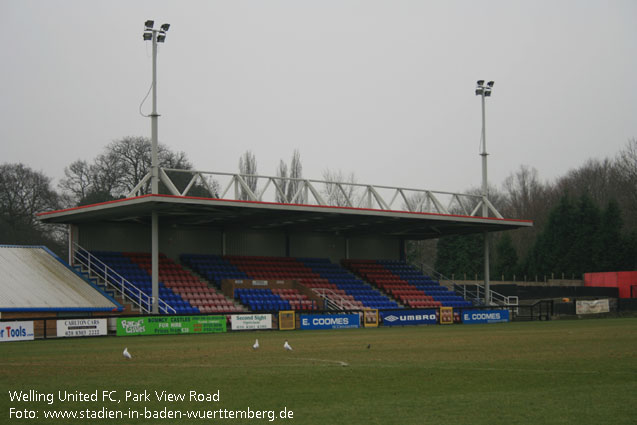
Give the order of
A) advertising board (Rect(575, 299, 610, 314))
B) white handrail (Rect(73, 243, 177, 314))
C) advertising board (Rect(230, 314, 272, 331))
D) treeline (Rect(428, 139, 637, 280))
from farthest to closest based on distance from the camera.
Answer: treeline (Rect(428, 139, 637, 280)) < advertising board (Rect(575, 299, 610, 314)) < white handrail (Rect(73, 243, 177, 314)) < advertising board (Rect(230, 314, 272, 331))

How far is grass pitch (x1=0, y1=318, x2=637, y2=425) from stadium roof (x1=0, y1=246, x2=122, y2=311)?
13.4 m

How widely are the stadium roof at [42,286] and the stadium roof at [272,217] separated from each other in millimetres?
2478

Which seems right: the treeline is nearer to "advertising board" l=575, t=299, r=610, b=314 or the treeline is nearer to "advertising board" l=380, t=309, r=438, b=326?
"advertising board" l=575, t=299, r=610, b=314

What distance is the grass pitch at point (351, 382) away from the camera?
10328 mm

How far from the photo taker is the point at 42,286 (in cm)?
3722

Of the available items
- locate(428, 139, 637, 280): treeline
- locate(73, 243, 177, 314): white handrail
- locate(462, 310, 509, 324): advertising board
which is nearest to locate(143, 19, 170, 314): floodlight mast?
locate(73, 243, 177, 314): white handrail

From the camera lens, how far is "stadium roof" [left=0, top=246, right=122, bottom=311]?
115 feet

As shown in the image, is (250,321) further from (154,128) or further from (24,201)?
(24,201)

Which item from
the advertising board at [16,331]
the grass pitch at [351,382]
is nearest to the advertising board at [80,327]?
the advertising board at [16,331]

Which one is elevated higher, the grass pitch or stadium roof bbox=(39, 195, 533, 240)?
stadium roof bbox=(39, 195, 533, 240)

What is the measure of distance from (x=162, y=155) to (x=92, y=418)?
56752 mm

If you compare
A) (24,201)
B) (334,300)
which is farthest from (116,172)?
(334,300)

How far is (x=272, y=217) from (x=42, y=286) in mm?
13033

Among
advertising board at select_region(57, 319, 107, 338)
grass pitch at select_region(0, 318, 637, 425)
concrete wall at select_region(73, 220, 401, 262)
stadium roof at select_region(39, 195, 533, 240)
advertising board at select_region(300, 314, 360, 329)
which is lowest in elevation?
advertising board at select_region(300, 314, 360, 329)
